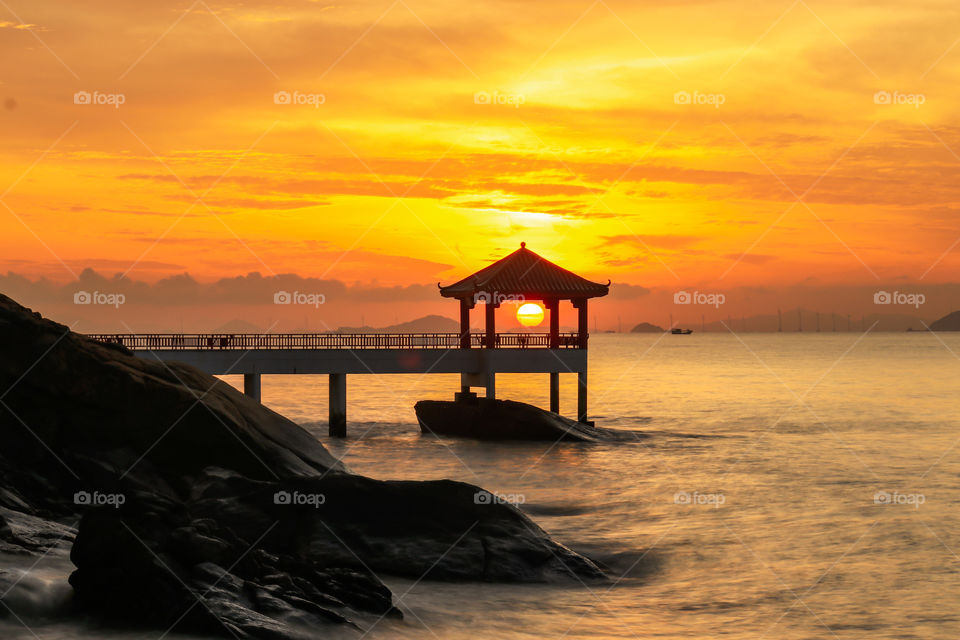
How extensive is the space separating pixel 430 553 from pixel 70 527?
5660mm

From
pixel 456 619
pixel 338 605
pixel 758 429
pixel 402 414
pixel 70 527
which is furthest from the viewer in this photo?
pixel 402 414

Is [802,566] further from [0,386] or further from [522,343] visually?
[522,343]

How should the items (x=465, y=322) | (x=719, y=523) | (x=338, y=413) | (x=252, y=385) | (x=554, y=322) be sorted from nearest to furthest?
(x=719, y=523)
(x=252, y=385)
(x=338, y=413)
(x=554, y=322)
(x=465, y=322)

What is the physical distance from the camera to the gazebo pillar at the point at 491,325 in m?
43.1

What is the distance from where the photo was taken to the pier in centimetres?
4075

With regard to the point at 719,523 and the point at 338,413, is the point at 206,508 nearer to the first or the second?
the point at 719,523

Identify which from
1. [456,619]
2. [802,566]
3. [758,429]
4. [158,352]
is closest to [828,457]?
[758,429]

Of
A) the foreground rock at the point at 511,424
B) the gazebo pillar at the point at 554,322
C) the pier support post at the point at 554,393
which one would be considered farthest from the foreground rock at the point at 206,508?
the pier support post at the point at 554,393

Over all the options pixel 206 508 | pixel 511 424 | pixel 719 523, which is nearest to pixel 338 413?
pixel 511 424

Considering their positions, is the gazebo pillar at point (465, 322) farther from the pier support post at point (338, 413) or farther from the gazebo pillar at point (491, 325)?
the pier support post at point (338, 413)

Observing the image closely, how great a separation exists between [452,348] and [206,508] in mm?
27430

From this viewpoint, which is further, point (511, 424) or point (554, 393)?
point (554, 393)

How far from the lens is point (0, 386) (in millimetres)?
18781

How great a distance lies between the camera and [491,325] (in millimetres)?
43500
